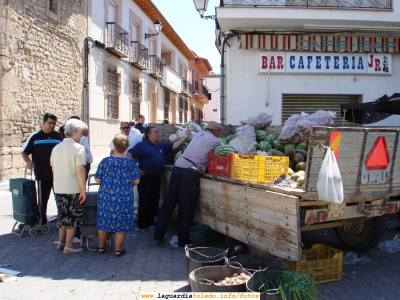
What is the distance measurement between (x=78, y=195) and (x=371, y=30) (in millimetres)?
8811

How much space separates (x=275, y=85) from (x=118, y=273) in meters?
7.53

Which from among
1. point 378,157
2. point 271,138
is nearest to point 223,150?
point 271,138

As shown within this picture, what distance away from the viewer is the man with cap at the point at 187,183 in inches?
203

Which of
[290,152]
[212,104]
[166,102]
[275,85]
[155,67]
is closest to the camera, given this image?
[290,152]

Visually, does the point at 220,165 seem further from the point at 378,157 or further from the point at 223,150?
A: the point at 378,157

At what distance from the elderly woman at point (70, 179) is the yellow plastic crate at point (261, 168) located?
204 centimetres

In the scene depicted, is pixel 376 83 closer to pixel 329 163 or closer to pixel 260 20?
pixel 260 20

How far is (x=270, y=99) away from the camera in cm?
1042

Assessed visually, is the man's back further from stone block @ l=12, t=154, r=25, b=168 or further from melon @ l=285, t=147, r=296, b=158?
stone block @ l=12, t=154, r=25, b=168

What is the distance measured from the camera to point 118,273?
430 cm

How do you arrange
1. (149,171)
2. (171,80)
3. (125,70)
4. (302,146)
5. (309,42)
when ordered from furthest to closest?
(171,80)
(125,70)
(309,42)
(149,171)
(302,146)

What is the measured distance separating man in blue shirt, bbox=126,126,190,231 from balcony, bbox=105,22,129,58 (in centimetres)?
1143

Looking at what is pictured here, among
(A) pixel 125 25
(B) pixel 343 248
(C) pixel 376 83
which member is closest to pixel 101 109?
(A) pixel 125 25

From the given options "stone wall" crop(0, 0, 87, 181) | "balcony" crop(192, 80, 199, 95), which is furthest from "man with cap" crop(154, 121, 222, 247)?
"balcony" crop(192, 80, 199, 95)
